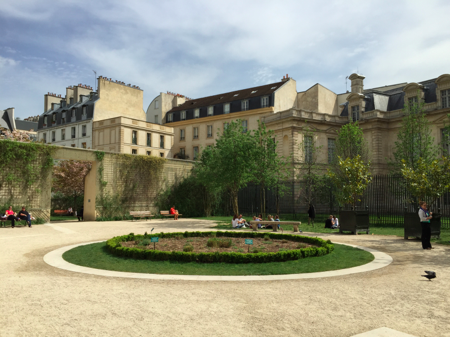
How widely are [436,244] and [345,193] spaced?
16.5 ft

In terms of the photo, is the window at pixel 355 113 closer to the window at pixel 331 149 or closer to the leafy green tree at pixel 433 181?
the window at pixel 331 149

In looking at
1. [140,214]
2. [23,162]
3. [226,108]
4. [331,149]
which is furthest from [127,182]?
[226,108]

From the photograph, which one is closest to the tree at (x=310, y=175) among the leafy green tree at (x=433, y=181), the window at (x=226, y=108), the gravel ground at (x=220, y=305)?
the leafy green tree at (x=433, y=181)

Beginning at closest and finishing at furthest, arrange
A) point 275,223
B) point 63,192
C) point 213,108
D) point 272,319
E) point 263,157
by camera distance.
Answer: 1. point 272,319
2. point 275,223
3. point 263,157
4. point 63,192
5. point 213,108

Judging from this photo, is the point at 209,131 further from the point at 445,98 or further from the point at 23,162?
the point at 23,162

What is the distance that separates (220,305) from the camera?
16.5ft

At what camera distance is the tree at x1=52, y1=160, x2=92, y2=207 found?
30.3 metres

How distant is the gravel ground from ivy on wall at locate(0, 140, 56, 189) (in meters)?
12.5

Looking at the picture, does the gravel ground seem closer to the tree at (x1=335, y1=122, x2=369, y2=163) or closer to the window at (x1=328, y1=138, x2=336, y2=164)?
the tree at (x1=335, y1=122, x2=369, y2=163)

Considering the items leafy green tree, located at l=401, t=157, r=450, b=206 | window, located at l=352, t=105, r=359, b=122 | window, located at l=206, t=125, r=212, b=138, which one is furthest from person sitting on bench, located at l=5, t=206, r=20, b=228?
window, located at l=206, t=125, r=212, b=138

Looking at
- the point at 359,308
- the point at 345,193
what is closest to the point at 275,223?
the point at 345,193

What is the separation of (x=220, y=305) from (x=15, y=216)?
592 inches

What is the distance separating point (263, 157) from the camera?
20.7m

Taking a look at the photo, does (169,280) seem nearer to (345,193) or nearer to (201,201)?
(345,193)
